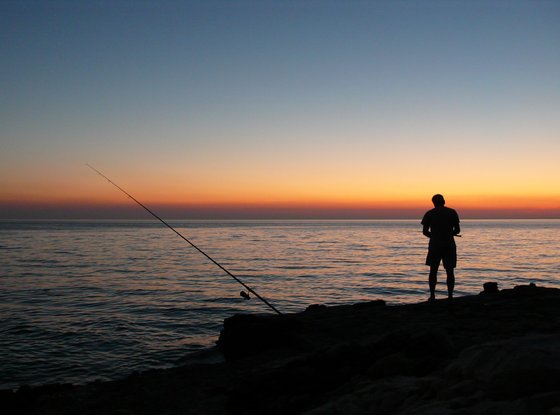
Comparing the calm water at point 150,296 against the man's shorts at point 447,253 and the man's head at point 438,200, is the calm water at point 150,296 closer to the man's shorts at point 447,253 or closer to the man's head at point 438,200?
the man's shorts at point 447,253

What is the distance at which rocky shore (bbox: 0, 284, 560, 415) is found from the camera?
338 centimetres

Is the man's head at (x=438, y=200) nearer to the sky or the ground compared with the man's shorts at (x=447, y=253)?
nearer to the sky

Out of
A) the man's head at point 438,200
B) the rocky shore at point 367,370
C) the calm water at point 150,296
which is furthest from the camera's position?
the man's head at point 438,200

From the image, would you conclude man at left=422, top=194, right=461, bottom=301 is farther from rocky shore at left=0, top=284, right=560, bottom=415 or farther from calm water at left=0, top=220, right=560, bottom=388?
calm water at left=0, top=220, right=560, bottom=388

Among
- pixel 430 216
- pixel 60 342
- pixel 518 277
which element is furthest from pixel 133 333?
pixel 518 277

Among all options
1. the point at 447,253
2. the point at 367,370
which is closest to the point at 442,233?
the point at 447,253

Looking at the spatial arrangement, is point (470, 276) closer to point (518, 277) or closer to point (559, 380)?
point (518, 277)

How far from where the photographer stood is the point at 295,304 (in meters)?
15.0

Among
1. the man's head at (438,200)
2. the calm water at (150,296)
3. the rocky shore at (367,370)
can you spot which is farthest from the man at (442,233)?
the calm water at (150,296)

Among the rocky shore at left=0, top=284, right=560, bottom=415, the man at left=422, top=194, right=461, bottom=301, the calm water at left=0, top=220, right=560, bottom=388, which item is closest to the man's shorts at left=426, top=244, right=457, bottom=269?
the man at left=422, top=194, right=461, bottom=301

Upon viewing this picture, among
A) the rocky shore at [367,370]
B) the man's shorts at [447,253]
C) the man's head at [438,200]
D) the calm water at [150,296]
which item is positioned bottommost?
the calm water at [150,296]

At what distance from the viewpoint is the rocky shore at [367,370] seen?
3.38 meters

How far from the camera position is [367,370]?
5020mm

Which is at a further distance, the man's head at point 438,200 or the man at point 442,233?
the man's head at point 438,200
